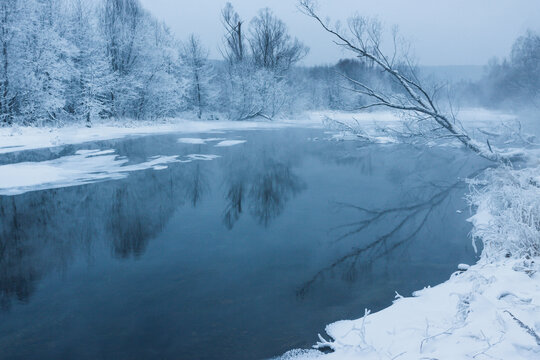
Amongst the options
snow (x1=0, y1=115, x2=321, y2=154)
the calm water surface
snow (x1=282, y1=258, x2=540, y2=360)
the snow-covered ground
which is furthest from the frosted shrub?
snow (x1=0, y1=115, x2=321, y2=154)

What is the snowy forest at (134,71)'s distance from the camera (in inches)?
869

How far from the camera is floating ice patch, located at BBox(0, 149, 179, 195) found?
1060 cm

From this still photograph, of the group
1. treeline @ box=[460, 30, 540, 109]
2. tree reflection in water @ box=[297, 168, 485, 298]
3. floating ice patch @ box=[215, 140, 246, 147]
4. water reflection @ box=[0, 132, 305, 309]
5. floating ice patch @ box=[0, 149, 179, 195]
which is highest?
treeline @ box=[460, 30, 540, 109]

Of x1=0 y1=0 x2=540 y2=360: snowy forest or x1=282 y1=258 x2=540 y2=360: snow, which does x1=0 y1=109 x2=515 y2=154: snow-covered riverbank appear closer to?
x1=0 y1=0 x2=540 y2=360: snowy forest

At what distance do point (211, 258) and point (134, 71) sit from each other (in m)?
27.8

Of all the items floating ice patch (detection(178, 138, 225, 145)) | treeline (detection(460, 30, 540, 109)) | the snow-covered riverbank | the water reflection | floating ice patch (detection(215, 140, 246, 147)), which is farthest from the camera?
treeline (detection(460, 30, 540, 109))

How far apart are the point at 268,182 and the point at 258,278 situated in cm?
656

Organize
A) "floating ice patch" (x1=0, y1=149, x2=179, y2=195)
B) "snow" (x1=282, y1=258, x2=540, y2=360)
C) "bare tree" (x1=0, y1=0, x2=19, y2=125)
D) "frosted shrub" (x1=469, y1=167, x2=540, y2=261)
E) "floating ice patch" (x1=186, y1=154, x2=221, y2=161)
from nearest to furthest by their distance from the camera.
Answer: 1. "snow" (x1=282, y1=258, x2=540, y2=360)
2. "frosted shrub" (x1=469, y1=167, x2=540, y2=261)
3. "floating ice patch" (x1=0, y1=149, x2=179, y2=195)
4. "floating ice patch" (x1=186, y1=154, x2=221, y2=161)
5. "bare tree" (x1=0, y1=0, x2=19, y2=125)

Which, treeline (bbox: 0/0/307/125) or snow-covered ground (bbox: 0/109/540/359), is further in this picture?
treeline (bbox: 0/0/307/125)

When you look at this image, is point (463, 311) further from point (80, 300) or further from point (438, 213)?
point (438, 213)

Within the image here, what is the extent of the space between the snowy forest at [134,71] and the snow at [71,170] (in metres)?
7.41

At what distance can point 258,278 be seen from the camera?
5461 mm

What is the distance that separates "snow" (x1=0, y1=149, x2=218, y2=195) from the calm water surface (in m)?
0.73

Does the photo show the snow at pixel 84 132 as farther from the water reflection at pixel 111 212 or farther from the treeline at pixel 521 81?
the treeline at pixel 521 81
